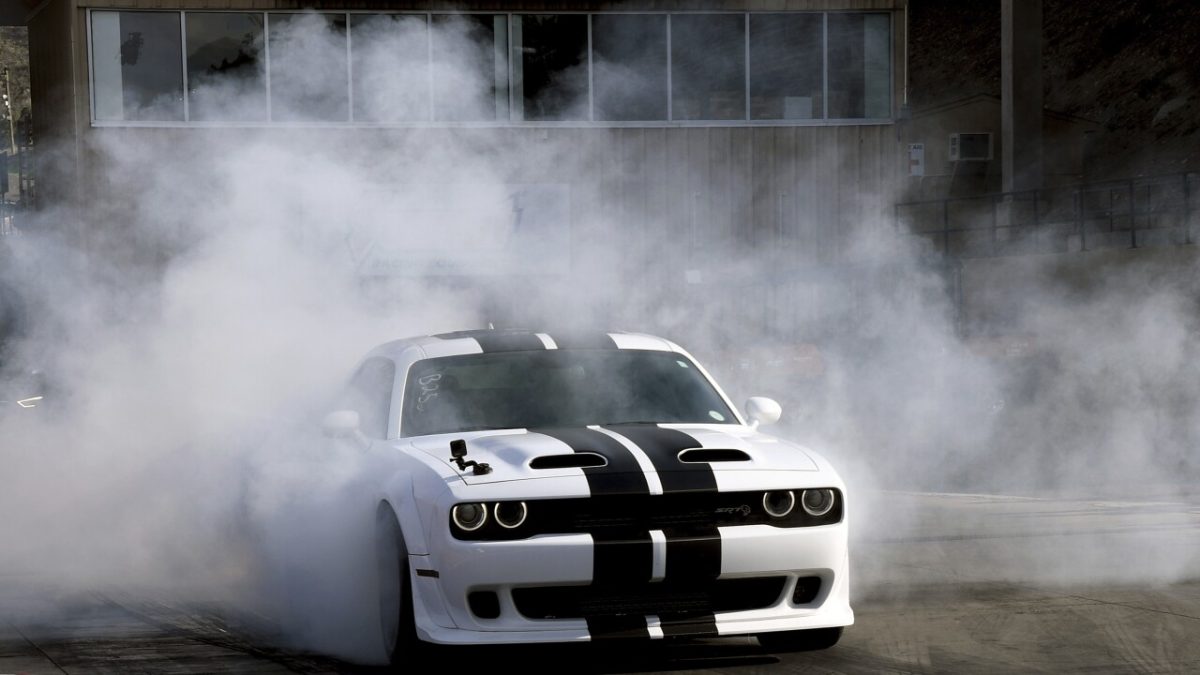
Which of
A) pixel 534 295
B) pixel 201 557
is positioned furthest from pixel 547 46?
pixel 201 557

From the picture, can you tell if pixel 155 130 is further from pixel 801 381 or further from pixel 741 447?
pixel 741 447

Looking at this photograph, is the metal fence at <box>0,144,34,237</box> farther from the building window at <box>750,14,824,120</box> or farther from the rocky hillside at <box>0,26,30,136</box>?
the rocky hillside at <box>0,26,30,136</box>

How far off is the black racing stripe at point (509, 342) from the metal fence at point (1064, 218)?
12456 millimetres

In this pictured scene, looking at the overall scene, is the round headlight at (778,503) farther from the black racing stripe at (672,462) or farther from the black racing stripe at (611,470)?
the black racing stripe at (611,470)

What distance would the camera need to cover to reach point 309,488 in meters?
7.43

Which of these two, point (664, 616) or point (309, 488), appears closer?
point (664, 616)

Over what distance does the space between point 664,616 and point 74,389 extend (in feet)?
29.7

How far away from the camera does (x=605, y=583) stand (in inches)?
216

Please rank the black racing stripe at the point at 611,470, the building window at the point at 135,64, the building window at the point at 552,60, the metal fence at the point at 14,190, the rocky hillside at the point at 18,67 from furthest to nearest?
the rocky hillside at the point at 18,67 → the building window at the point at 552,60 → the building window at the point at 135,64 → the metal fence at the point at 14,190 → the black racing stripe at the point at 611,470

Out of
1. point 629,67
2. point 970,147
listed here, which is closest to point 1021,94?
point 629,67

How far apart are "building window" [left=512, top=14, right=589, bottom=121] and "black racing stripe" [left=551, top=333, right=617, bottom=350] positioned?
16.3 meters

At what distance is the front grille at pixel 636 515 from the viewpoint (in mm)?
5520

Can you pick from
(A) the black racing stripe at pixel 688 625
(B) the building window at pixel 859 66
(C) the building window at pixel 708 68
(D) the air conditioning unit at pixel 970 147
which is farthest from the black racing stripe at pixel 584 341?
(D) the air conditioning unit at pixel 970 147

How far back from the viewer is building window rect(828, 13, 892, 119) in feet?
80.8
